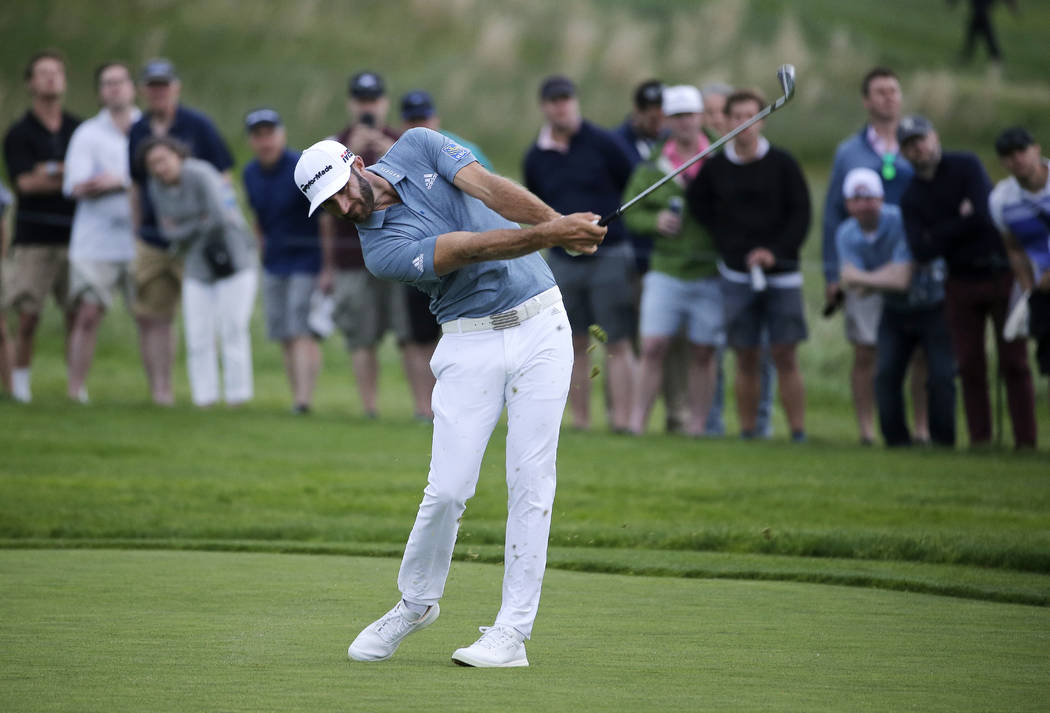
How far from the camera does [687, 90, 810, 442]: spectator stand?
1201 centimetres

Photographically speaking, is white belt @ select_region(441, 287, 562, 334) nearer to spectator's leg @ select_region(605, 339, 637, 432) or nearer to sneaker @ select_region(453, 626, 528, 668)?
sneaker @ select_region(453, 626, 528, 668)

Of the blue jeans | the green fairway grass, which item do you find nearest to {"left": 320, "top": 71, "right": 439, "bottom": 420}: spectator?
the blue jeans

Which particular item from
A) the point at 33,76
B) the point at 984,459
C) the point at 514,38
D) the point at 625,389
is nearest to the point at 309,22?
the point at 514,38

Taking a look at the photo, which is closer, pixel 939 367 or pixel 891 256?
pixel 939 367

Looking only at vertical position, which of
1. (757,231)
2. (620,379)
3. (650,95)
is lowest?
(620,379)

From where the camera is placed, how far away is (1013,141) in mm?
10703

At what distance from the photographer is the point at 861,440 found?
41.3 feet

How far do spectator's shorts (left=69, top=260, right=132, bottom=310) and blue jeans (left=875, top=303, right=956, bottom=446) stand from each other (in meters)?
6.22

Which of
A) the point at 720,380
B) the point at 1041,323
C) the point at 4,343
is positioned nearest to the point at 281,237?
the point at 4,343

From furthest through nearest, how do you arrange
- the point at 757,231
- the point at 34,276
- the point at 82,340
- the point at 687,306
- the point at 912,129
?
the point at 34,276
the point at 82,340
the point at 687,306
the point at 757,231
the point at 912,129

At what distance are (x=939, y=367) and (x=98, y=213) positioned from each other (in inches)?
268

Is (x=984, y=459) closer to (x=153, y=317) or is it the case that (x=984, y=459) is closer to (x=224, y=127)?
(x=153, y=317)

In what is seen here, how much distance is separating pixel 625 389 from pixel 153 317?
398 cm

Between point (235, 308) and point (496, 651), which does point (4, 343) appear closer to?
point (235, 308)
